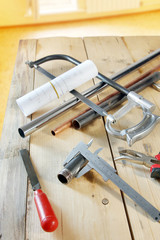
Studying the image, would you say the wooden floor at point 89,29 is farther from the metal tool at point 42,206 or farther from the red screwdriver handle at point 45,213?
the red screwdriver handle at point 45,213

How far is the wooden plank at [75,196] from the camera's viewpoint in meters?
0.74

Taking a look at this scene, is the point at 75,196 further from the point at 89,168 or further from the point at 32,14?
the point at 32,14

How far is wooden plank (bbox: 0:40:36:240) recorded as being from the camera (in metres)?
0.76

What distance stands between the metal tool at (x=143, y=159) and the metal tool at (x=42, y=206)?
278mm

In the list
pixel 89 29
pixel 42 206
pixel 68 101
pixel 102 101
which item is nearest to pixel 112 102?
pixel 102 101

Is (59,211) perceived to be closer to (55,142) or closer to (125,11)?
(55,142)

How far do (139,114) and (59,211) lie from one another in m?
0.52

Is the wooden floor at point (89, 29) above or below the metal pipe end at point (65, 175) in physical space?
below

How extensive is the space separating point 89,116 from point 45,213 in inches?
17.4

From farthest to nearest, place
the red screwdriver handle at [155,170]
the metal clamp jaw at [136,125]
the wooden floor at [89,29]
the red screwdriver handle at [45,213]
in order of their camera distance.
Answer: the wooden floor at [89,29] < the metal clamp jaw at [136,125] < the red screwdriver handle at [155,170] < the red screwdriver handle at [45,213]

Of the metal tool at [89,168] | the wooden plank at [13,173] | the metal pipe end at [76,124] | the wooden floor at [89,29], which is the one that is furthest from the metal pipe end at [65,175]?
the wooden floor at [89,29]

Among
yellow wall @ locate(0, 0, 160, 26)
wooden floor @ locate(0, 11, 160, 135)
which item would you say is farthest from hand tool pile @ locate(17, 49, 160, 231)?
yellow wall @ locate(0, 0, 160, 26)

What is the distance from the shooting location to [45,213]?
0.73m

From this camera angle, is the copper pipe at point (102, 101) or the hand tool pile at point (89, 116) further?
the copper pipe at point (102, 101)
